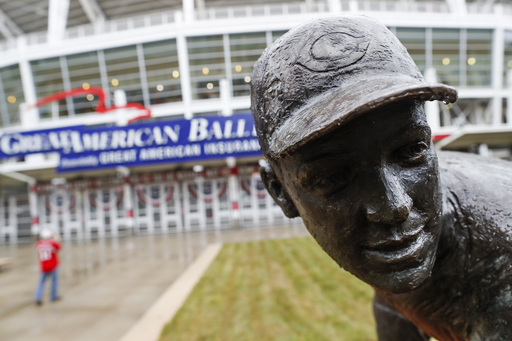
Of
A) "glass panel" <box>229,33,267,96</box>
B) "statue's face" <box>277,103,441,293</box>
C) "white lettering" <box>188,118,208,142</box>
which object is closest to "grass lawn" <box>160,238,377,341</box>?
"statue's face" <box>277,103,441,293</box>

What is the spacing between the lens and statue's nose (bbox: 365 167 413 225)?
84 centimetres

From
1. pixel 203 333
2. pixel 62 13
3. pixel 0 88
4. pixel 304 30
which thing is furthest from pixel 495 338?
pixel 0 88

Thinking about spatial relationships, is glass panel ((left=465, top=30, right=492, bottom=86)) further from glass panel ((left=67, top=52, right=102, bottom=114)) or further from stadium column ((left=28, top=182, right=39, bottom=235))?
stadium column ((left=28, top=182, right=39, bottom=235))

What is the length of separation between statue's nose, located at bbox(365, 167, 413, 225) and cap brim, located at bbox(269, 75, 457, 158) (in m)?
0.21

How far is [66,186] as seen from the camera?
17.6m

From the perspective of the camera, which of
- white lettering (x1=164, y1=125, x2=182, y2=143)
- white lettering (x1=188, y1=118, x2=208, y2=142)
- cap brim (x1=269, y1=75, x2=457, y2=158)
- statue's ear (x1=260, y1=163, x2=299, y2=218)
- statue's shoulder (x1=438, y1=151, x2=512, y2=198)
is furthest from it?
white lettering (x1=164, y1=125, x2=182, y2=143)

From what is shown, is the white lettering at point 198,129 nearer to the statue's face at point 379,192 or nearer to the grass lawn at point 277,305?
the grass lawn at point 277,305

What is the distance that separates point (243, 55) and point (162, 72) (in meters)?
5.17

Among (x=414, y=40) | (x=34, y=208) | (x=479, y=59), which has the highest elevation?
(x=414, y=40)

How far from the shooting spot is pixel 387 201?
2.78ft

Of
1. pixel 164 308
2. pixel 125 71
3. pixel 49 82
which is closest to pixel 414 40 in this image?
pixel 125 71

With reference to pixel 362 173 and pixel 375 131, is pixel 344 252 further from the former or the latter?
pixel 375 131

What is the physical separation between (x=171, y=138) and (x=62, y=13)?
14.7 meters

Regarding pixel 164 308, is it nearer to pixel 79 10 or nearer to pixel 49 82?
pixel 49 82
